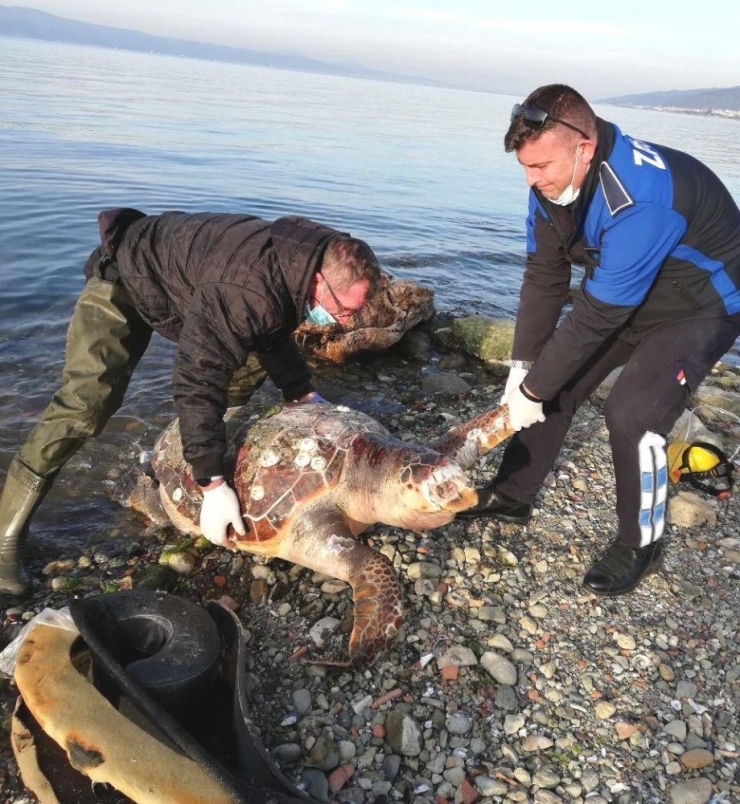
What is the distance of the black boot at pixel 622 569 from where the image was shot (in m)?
3.77

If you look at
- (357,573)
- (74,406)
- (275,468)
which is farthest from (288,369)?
(357,573)

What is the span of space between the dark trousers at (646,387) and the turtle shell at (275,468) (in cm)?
164

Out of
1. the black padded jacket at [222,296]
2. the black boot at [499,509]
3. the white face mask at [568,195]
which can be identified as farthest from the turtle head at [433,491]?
the white face mask at [568,195]

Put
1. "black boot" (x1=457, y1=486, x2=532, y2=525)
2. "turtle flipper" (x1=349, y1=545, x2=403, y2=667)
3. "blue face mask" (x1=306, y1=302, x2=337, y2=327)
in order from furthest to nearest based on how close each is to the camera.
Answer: "black boot" (x1=457, y1=486, x2=532, y2=525) → "blue face mask" (x1=306, y1=302, x2=337, y2=327) → "turtle flipper" (x1=349, y1=545, x2=403, y2=667)

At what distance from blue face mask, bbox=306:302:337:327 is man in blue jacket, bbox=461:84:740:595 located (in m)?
1.22

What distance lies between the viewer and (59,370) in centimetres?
676

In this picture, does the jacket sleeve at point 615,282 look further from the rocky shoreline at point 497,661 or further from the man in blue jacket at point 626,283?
the rocky shoreline at point 497,661

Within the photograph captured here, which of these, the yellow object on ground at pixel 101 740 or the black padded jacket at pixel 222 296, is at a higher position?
the black padded jacket at pixel 222 296

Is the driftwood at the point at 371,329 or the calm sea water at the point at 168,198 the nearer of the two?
the calm sea water at the point at 168,198

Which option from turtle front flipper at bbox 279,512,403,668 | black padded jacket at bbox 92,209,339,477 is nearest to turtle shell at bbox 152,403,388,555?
turtle front flipper at bbox 279,512,403,668

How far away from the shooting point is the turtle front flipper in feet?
10.7

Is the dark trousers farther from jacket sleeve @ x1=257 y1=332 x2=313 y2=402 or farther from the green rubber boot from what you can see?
the green rubber boot

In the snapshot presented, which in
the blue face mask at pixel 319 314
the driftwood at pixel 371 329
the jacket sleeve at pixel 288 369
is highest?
the blue face mask at pixel 319 314

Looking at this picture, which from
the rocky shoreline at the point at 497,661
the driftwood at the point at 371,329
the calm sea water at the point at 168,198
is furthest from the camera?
the driftwood at the point at 371,329
